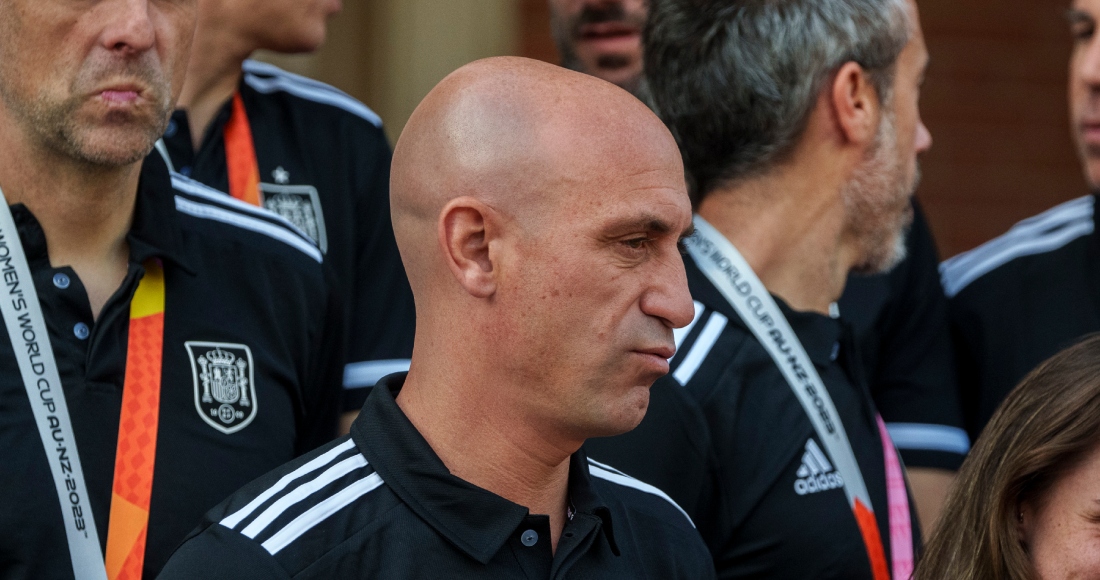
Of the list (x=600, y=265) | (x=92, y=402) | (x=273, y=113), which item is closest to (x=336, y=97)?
(x=273, y=113)

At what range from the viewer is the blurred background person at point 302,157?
10.7 ft

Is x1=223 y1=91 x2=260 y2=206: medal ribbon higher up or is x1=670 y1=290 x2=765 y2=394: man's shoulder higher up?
x1=223 y1=91 x2=260 y2=206: medal ribbon

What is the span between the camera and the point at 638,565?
2.12m

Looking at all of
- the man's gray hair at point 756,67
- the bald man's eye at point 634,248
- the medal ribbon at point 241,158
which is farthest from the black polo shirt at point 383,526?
the medal ribbon at point 241,158

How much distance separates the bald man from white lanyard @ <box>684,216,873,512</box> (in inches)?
26.4

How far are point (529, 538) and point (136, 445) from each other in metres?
0.75

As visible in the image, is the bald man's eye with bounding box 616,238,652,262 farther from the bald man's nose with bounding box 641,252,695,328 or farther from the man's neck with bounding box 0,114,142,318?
the man's neck with bounding box 0,114,142,318

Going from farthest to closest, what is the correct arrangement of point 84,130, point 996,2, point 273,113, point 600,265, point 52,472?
point 996,2, point 273,113, point 84,130, point 52,472, point 600,265

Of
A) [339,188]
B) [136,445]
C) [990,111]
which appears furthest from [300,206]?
[990,111]

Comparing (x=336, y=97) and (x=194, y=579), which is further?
(x=336, y=97)

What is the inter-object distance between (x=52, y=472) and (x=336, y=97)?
58.1 inches

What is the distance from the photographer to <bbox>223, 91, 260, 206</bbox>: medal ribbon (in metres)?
3.24

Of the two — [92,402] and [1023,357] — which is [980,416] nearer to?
[1023,357]

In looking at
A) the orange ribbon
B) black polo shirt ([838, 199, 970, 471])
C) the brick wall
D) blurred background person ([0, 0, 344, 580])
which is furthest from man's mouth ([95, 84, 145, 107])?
the brick wall
